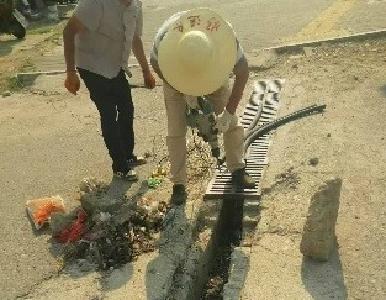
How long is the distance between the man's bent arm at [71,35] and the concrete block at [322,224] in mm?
2181

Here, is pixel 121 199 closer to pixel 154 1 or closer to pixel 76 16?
pixel 76 16

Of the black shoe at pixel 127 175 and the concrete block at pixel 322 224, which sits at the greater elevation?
the concrete block at pixel 322 224

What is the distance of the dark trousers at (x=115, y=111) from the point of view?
487 centimetres

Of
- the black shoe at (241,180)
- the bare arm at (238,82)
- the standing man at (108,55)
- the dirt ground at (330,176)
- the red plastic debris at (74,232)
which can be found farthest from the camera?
the black shoe at (241,180)

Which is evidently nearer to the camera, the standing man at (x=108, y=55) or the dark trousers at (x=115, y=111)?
the standing man at (x=108, y=55)

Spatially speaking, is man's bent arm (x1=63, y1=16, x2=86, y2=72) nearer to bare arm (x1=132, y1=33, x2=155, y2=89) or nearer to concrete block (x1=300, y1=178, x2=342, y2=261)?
bare arm (x1=132, y1=33, x2=155, y2=89)

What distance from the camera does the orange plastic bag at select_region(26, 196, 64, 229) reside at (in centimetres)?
467

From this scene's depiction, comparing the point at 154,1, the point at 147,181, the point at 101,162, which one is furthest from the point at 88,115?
the point at 154,1

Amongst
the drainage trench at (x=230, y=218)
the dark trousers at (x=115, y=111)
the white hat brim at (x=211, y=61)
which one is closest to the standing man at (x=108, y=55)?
the dark trousers at (x=115, y=111)

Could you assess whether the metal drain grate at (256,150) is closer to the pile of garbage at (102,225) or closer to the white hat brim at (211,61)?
the pile of garbage at (102,225)

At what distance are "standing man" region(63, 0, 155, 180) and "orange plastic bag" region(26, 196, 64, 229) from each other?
0.62 meters

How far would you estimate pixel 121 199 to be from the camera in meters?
4.80

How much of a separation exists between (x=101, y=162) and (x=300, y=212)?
215cm

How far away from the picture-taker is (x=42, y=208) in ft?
15.8
